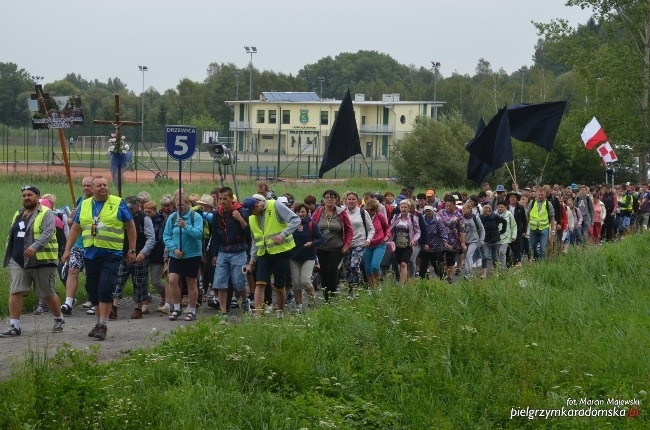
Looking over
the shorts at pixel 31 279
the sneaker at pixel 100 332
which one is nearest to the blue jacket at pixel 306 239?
the sneaker at pixel 100 332

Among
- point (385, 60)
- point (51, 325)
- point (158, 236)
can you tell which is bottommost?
point (51, 325)

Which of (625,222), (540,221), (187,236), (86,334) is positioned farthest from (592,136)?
(86,334)

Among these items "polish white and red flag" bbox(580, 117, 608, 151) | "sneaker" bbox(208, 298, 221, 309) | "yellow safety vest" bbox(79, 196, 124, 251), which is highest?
"polish white and red flag" bbox(580, 117, 608, 151)

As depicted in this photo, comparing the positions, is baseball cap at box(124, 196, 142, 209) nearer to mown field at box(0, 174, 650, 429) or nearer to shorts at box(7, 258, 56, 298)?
shorts at box(7, 258, 56, 298)

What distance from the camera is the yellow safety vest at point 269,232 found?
14.2 m

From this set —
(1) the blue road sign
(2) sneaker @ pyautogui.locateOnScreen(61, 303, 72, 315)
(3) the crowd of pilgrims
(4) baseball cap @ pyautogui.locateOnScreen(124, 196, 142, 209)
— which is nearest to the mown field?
(3) the crowd of pilgrims

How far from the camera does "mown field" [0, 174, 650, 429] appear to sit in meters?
8.46

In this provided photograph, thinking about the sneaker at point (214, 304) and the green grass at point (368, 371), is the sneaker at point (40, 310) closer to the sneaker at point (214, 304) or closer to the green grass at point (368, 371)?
the sneaker at point (214, 304)

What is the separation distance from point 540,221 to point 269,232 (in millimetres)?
8974

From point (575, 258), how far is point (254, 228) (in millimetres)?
5120

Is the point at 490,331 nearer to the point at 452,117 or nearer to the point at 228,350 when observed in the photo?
the point at 228,350

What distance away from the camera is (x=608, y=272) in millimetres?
15570

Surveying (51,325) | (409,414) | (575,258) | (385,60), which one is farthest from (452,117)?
(385,60)

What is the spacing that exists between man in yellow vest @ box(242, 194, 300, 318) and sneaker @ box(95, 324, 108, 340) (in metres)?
2.21
